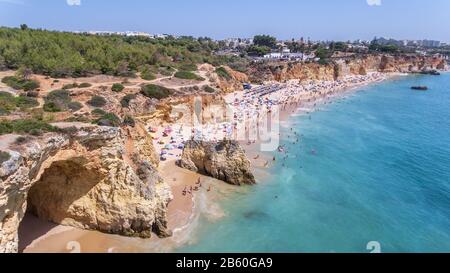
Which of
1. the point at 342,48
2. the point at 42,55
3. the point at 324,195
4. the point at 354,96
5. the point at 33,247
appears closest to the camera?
the point at 33,247

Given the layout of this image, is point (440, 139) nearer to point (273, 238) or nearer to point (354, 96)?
point (354, 96)

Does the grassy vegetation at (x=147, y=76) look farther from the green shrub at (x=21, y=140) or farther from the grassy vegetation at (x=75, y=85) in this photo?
the green shrub at (x=21, y=140)

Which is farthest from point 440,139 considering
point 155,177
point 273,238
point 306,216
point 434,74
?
point 434,74

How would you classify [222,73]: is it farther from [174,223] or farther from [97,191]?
[97,191]

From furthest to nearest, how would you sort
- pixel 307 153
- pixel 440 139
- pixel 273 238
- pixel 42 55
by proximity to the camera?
pixel 440 139 < pixel 42 55 < pixel 307 153 < pixel 273 238

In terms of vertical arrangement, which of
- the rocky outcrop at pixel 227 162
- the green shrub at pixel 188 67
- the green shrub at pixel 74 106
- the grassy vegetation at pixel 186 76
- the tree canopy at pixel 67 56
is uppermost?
the tree canopy at pixel 67 56

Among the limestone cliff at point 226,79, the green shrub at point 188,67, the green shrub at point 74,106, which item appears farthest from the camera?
the green shrub at point 188,67

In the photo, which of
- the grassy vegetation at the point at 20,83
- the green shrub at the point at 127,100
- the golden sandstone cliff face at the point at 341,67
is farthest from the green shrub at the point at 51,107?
the golden sandstone cliff face at the point at 341,67
